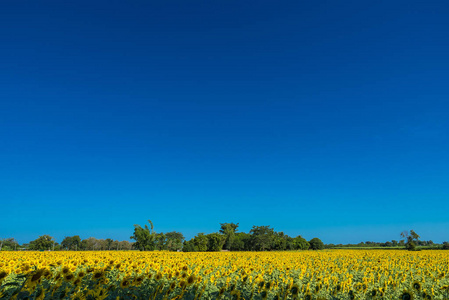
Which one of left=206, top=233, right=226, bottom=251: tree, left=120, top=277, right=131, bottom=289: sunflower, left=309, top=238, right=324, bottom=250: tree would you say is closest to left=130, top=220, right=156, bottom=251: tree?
left=206, top=233, right=226, bottom=251: tree

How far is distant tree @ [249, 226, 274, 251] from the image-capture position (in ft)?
245

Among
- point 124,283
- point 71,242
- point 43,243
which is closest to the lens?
point 124,283

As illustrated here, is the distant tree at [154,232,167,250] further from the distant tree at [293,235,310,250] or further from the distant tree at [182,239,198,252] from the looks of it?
the distant tree at [293,235,310,250]

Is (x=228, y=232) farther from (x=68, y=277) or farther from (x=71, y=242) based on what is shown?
(x=68, y=277)

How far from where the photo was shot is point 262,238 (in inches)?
2933

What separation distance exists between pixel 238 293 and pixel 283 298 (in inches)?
62.2

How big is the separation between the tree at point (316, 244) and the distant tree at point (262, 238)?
659 inches

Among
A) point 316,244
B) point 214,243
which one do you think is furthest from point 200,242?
point 316,244

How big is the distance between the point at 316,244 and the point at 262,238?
891 inches

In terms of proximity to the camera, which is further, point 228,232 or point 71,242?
point 71,242

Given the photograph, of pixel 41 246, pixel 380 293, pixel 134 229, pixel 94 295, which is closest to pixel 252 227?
pixel 134 229

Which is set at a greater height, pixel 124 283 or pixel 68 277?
pixel 68 277

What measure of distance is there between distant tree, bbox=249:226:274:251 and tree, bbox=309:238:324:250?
16.7 m

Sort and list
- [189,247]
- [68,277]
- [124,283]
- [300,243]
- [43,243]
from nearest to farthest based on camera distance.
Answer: [68,277]
[124,283]
[189,247]
[43,243]
[300,243]
